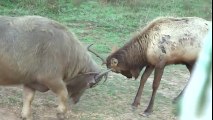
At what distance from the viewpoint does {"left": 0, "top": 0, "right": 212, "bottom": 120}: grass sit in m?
7.06

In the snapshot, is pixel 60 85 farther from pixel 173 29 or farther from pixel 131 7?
pixel 131 7

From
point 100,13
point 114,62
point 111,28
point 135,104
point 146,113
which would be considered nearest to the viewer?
point 146,113

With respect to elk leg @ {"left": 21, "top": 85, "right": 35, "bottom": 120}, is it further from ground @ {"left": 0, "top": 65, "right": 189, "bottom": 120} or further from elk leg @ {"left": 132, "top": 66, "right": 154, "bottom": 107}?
elk leg @ {"left": 132, "top": 66, "right": 154, "bottom": 107}

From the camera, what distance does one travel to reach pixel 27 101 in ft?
19.8

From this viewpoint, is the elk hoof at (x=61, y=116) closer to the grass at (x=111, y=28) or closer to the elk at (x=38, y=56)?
the elk at (x=38, y=56)

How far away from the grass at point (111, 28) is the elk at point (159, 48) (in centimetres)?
36

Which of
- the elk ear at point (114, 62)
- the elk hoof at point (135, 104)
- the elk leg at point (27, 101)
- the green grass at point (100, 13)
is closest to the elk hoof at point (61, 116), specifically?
the elk leg at point (27, 101)

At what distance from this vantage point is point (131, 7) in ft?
54.3

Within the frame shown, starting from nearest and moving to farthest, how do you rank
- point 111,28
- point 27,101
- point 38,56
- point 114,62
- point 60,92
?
point 38,56 < point 60,92 < point 27,101 < point 114,62 < point 111,28

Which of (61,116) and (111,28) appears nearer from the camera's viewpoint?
(61,116)

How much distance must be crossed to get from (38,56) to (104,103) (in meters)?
2.14

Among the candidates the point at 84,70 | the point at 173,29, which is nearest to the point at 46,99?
the point at 84,70

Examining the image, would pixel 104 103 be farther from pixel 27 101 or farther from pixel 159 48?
pixel 27 101

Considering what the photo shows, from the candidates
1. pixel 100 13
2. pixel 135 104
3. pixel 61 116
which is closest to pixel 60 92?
pixel 61 116
